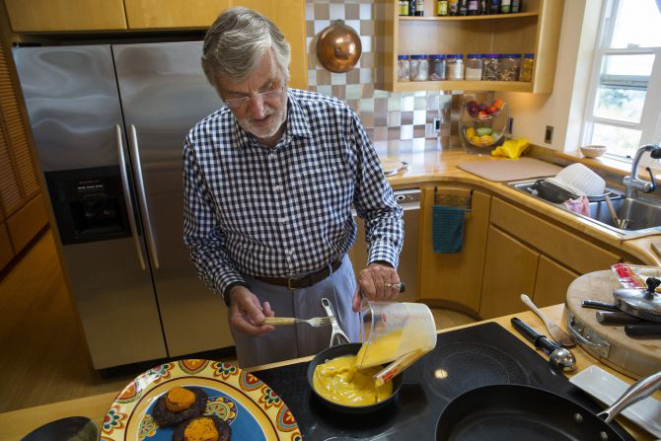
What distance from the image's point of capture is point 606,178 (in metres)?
2.22

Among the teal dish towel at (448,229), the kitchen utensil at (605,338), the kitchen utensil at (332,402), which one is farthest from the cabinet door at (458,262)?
the kitchen utensil at (332,402)

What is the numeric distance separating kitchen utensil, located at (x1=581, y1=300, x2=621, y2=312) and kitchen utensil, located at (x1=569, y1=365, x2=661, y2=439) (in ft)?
0.47

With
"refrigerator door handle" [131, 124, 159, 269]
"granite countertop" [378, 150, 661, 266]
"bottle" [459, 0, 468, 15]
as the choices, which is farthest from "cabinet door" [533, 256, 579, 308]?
"refrigerator door handle" [131, 124, 159, 269]

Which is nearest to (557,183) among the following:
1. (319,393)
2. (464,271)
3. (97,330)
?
(464,271)

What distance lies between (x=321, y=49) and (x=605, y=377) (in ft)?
7.33

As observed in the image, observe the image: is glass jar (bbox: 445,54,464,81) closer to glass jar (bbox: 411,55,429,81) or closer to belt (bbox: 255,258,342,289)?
glass jar (bbox: 411,55,429,81)

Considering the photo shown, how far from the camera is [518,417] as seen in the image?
31.2 inches

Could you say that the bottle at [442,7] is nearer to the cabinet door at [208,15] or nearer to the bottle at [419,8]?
the bottle at [419,8]

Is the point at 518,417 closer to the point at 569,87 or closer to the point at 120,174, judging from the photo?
the point at 120,174

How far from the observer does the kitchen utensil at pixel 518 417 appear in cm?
74

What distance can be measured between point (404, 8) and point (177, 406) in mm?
2392

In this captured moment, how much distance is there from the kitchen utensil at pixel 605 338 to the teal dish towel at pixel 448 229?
4.36ft

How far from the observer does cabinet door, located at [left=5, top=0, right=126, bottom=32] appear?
173cm

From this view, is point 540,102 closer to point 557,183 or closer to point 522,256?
point 557,183
